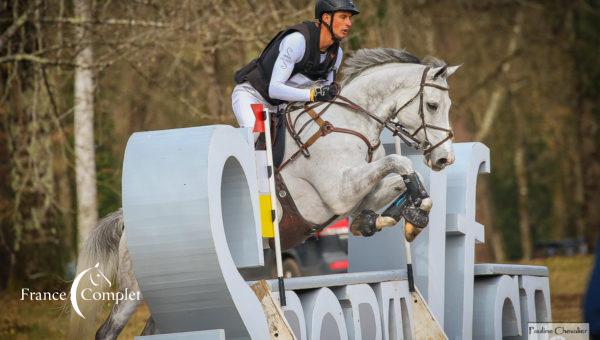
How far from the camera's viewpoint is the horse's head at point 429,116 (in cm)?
820

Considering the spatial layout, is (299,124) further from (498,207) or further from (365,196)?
(498,207)

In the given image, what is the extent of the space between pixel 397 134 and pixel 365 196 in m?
0.55

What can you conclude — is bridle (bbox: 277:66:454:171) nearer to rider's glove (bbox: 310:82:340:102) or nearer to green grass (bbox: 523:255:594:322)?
rider's glove (bbox: 310:82:340:102)

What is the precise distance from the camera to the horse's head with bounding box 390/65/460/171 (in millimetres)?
8203

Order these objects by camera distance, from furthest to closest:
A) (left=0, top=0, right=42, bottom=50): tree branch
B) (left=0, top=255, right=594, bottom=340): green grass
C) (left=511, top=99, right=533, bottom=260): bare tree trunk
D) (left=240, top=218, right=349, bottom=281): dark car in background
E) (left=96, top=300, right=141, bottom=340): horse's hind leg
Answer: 1. (left=511, top=99, right=533, bottom=260): bare tree trunk
2. (left=240, top=218, right=349, bottom=281): dark car in background
3. (left=0, top=0, right=42, bottom=50): tree branch
4. (left=0, top=255, right=594, bottom=340): green grass
5. (left=96, top=300, right=141, bottom=340): horse's hind leg

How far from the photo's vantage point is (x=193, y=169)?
20.4 feet

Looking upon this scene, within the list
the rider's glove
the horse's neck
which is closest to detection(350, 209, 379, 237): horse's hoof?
the horse's neck

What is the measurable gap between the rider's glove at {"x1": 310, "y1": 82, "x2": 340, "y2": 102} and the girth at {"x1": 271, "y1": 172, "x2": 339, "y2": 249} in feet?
2.02

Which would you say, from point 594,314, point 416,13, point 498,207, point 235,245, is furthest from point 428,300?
point 498,207

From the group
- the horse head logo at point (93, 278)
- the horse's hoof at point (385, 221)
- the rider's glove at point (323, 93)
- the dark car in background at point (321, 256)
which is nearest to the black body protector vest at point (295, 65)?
the rider's glove at point (323, 93)

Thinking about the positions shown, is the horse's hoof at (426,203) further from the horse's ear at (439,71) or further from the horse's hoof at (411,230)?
the horse's ear at (439,71)

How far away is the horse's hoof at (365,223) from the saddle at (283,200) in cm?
17

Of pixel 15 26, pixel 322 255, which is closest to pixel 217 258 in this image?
pixel 15 26

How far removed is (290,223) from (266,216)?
94 centimetres
